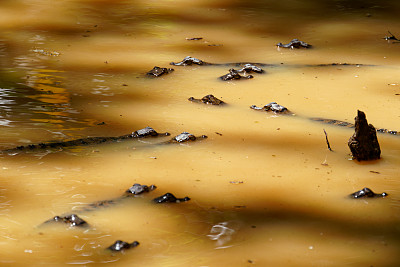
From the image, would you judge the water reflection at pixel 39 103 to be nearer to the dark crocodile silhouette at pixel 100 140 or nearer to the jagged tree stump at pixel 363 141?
the dark crocodile silhouette at pixel 100 140

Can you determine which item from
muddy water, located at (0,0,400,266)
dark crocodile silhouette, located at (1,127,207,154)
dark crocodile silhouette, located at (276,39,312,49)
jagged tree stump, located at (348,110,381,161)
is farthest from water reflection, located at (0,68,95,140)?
dark crocodile silhouette, located at (276,39,312,49)

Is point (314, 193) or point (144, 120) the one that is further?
point (144, 120)

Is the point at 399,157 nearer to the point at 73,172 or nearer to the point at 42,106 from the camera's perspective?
the point at 73,172

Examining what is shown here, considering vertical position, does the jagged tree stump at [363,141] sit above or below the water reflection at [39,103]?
above

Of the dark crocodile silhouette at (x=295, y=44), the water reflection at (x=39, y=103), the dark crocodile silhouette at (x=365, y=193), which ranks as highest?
the dark crocodile silhouette at (x=365, y=193)

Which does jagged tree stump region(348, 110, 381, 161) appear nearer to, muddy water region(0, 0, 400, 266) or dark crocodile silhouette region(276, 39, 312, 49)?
muddy water region(0, 0, 400, 266)

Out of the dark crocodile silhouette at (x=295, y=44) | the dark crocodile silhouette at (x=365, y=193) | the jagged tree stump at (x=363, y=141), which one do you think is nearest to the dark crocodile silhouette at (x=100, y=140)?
the jagged tree stump at (x=363, y=141)

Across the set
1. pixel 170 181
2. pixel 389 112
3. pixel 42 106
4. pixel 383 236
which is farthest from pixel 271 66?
pixel 383 236
